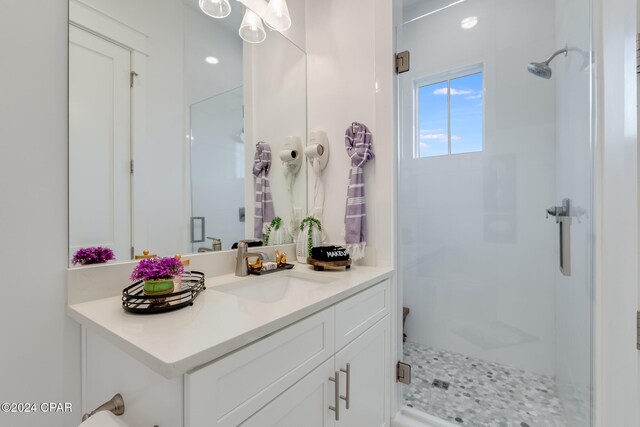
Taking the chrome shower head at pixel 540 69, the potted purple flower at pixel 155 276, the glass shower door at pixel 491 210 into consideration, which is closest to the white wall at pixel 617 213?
the glass shower door at pixel 491 210

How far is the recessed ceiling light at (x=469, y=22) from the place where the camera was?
174 cm

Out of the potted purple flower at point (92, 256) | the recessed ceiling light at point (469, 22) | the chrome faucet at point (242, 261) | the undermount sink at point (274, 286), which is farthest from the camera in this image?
the recessed ceiling light at point (469, 22)

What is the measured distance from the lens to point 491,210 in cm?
179

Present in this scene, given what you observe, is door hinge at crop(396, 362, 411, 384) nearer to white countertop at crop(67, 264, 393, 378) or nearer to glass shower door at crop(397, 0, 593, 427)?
glass shower door at crop(397, 0, 593, 427)

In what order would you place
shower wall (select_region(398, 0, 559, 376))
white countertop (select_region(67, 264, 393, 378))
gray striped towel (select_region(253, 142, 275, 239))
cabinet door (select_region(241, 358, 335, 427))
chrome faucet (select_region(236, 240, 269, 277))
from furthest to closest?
1. shower wall (select_region(398, 0, 559, 376))
2. gray striped towel (select_region(253, 142, 275, 239))
3. chrome faucet (select_region(236, 240, 269, 277))
4. cabinet door (select_region(241, 358, 335, 427))
5. white countertop (select_region(67, 264, 393, 378))

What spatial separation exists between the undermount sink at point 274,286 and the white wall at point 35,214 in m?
0.48

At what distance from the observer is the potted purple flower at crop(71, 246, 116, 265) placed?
82 cm

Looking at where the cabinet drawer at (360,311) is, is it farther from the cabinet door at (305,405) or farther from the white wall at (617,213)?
the white wall at (617,213)

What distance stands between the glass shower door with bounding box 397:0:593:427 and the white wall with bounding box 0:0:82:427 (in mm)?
1403

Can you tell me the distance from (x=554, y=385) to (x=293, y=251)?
170 cm

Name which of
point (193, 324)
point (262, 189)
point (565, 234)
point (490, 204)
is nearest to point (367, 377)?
point (193, 324)

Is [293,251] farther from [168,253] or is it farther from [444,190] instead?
[444,190]

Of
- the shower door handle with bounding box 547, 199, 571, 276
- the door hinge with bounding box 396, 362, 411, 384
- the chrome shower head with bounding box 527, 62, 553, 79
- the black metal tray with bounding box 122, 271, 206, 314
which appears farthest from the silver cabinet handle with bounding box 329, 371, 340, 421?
the chrome shower head with bounding box 527, 62, 553, 79

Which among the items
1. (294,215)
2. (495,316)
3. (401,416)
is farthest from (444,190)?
(401,416)
